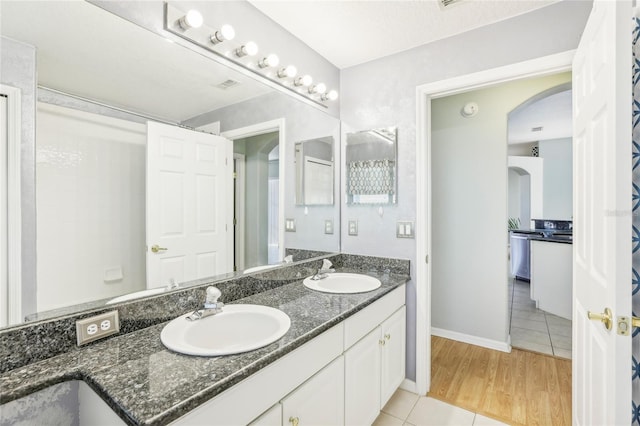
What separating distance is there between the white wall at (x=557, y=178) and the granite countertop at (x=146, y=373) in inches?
261

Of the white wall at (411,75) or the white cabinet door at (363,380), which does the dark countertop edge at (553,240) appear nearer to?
the white wall at (411,75)

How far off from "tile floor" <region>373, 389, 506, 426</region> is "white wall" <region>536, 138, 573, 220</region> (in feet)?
18.4

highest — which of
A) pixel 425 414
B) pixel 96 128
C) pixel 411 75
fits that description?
pixel 411 75

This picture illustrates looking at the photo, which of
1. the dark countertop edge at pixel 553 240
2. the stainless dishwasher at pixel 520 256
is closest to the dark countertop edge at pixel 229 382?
the dark countertop edge at pixel 553 240

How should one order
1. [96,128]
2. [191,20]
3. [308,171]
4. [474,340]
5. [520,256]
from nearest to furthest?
[96,128] → [191,20] → [308,171] → [474,340] → [520,256]

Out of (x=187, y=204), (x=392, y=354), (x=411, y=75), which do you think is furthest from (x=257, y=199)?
(x=411, y=75)

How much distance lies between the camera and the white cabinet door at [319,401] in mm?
1079

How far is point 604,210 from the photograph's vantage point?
1010mm

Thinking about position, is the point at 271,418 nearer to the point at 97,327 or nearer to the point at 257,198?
the point at 97,327

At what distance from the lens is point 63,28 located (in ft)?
3.45

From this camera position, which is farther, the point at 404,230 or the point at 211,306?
the point at 404,230

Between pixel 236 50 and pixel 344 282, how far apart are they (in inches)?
60.3

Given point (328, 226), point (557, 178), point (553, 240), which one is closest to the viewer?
point (328, 226)

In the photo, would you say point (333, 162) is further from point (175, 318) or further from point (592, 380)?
point (592, 380)
